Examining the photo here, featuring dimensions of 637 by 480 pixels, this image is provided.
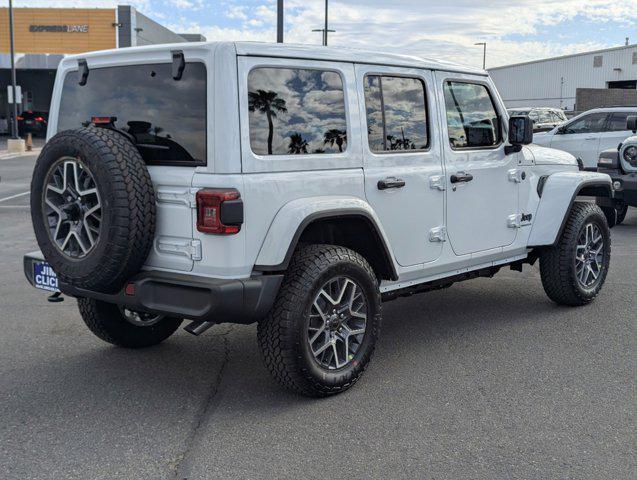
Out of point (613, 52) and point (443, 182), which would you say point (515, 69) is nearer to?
point (613, 52)

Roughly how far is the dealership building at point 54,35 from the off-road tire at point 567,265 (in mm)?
48480

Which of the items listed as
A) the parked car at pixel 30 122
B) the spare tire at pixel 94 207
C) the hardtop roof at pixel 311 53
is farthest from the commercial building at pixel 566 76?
the spare tire at pixel 94 207

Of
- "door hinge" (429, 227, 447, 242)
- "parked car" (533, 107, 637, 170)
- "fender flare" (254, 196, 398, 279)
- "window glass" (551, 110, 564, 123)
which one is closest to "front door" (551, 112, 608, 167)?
"parked car" (533, 107, 637, 170)

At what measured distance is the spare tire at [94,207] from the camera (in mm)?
3955

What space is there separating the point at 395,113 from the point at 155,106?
61.2 inches

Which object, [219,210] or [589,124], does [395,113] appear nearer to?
[219,210]

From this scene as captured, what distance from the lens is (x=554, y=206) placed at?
246 inches

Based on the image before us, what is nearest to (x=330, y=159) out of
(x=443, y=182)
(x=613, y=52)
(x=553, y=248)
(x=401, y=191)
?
(x=401, y=191)

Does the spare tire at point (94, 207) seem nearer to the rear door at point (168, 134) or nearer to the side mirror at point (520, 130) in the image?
the rear door at point (168, 134)

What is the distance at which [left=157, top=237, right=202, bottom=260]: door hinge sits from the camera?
4.06 meters

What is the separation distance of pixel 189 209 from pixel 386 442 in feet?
5.14

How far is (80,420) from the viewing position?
411cm

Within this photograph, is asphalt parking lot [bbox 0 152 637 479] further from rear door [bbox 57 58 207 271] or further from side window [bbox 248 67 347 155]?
side window [bbox 248 67 347 155]

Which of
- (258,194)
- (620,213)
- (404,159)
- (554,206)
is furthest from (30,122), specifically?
(258,194)
